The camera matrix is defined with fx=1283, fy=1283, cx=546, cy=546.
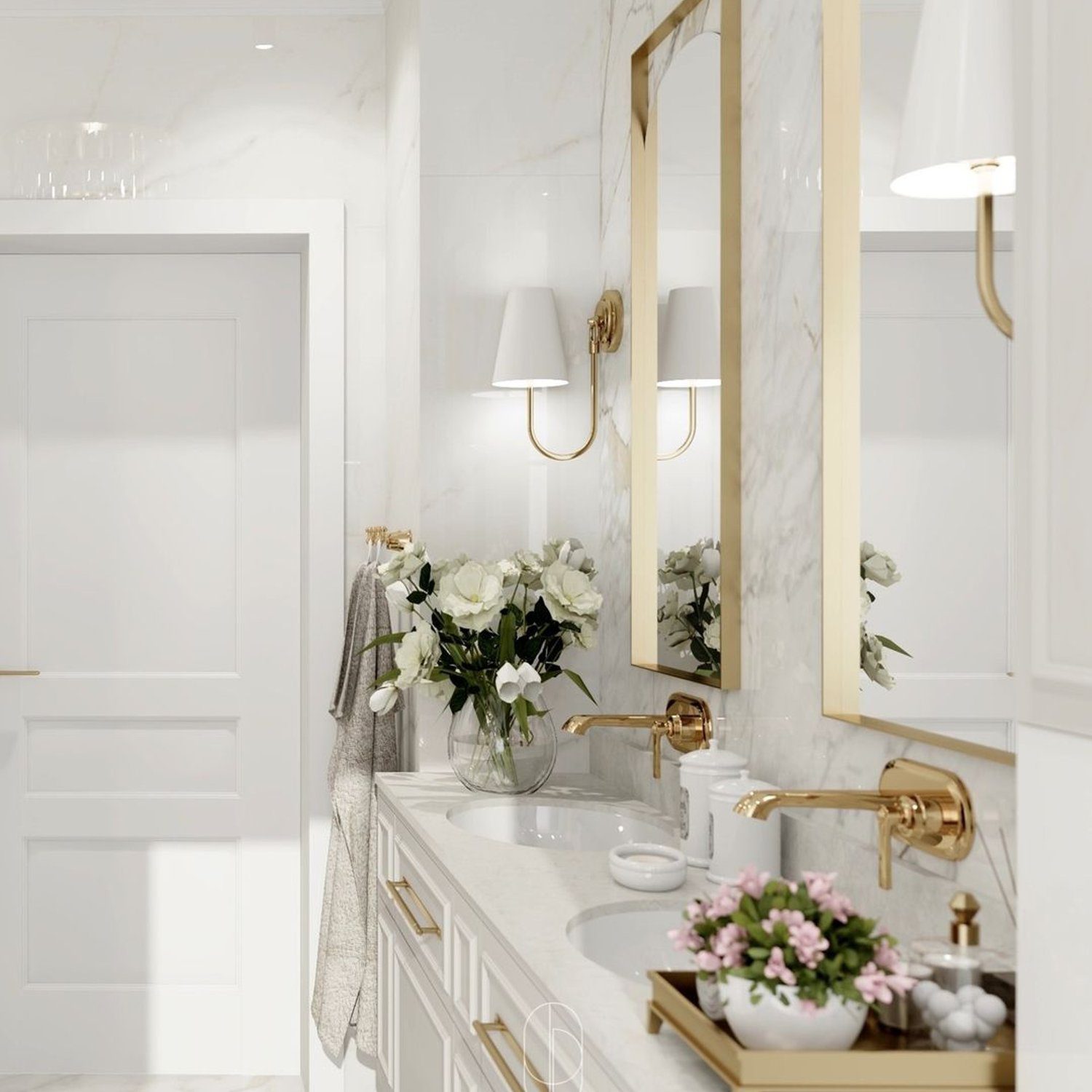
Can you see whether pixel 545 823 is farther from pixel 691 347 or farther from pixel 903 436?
pixel 903 436

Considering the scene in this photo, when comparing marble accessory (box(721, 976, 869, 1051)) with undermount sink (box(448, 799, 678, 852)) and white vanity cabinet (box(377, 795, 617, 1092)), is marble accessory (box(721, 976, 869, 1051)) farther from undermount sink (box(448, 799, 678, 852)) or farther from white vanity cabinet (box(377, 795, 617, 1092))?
undermount sink (box(448, 799, 678, 852))

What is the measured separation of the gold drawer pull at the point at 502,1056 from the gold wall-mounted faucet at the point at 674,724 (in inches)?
20.4

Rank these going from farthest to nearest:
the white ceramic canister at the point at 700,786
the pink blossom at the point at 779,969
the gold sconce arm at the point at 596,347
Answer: the gold sconce arm at the point at 596,347 < the white ceramic canister at the point at 700,786 < the pink blossom at the point at 779,969

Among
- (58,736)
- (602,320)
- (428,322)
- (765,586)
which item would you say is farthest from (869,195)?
(58,736)

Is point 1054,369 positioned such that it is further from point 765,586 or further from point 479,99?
point 479,99

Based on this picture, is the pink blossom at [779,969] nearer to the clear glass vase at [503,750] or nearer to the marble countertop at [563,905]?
the marble countertop at [563,905]

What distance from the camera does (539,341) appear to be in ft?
8.32

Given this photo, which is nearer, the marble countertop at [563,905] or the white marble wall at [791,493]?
the marble countertop at [563,905]

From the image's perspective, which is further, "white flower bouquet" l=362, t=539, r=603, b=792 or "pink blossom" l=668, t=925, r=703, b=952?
"white flower bouquet" l=362, t=539, r=603, b=792

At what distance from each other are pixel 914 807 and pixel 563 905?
49cm

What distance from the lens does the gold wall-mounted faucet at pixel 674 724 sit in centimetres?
199

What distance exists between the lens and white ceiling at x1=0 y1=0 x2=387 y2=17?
3.06 m

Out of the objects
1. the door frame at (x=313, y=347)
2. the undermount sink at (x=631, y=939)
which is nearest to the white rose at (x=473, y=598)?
the undermount sink at (x=631, y=939)

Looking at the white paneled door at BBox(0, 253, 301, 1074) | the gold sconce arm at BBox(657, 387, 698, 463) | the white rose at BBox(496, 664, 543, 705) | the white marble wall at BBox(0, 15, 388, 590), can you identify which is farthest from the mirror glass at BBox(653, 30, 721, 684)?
the white paneled door at BBox(0, 253, 301, 1074)
